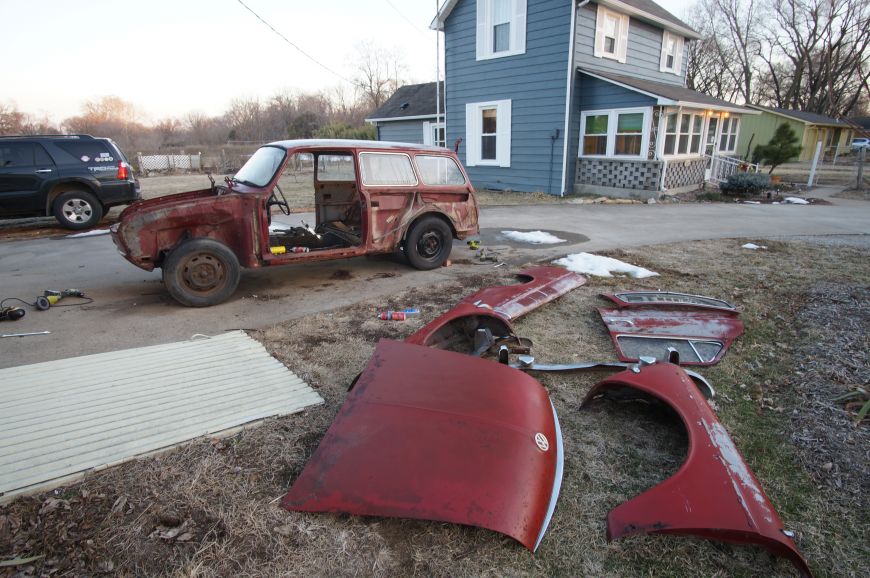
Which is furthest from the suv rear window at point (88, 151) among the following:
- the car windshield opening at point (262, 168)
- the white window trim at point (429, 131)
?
the white window trim at point (429, 131)

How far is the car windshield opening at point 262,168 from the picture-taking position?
5465mm

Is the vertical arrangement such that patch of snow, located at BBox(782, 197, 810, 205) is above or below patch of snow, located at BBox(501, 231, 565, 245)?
above

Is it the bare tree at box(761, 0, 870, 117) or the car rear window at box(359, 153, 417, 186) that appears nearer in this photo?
the car rear window at box(359, 153, 417, 186)

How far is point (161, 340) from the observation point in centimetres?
431

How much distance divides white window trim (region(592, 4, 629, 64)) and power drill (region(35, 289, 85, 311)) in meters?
14.4

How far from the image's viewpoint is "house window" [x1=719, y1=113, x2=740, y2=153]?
18359 millimetres

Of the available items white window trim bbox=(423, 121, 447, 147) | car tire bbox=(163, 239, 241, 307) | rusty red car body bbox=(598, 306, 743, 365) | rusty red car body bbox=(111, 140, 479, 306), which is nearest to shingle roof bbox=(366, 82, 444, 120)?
white window trim bbox=(423, 121, 447, 147)

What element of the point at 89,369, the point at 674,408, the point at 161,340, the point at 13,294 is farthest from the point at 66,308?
the point at 674,408

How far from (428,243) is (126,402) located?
4225mm

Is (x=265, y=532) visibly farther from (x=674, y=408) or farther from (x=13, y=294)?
(x=13, y=294)

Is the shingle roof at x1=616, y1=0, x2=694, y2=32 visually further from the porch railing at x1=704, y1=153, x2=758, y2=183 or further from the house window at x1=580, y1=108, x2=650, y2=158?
the porch railing at x1=704, y1=153, x2=758, y2=183

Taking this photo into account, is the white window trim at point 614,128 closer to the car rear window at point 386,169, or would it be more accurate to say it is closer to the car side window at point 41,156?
the car rear window at point 386,169

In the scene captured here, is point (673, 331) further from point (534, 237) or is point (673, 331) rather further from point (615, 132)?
point (615, 132)

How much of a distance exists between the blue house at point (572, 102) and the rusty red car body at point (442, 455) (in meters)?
13.1
